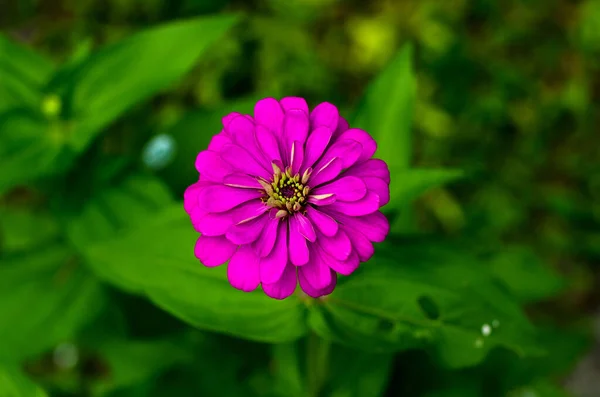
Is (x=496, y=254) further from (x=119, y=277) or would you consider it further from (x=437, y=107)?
(x=119, y=277)

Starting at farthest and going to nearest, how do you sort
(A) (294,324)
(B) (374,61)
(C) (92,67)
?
A: (B) (374,61) → (C) (92,67) → (A) (294,324)

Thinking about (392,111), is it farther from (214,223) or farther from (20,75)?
(20,75)

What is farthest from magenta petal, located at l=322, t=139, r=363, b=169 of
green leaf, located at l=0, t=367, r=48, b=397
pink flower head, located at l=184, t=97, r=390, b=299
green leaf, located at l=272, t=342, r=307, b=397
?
green leaf, located at l=0, t=367, r=48, b=397

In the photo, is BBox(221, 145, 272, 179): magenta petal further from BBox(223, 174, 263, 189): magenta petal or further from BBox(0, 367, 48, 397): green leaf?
BBox(0, 367, 48, 397): green leaf

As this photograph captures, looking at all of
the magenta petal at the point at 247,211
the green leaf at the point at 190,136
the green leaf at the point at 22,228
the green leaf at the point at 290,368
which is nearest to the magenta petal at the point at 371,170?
the magenta petal at the point at 247,211

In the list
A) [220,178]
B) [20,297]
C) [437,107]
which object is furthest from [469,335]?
[437,107]

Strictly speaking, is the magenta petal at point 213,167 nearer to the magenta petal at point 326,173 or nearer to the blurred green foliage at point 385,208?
the magenta petal at point 326,173

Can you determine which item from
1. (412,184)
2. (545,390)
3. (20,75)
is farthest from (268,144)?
(545,390)
